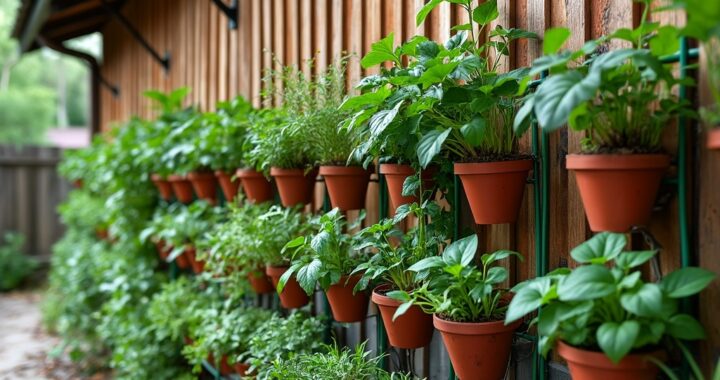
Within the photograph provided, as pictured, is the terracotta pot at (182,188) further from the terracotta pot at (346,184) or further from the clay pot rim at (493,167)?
the clay pot rim at (493,167)

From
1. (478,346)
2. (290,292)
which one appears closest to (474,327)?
(478,346)

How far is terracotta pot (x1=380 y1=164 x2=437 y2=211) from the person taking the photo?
174 centimetres

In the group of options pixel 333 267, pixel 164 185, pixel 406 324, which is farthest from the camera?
pixel 164 185

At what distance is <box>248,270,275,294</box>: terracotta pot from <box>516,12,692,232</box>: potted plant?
1543 mm

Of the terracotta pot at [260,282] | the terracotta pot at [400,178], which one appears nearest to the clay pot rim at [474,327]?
the terracotta pot at [400,178]

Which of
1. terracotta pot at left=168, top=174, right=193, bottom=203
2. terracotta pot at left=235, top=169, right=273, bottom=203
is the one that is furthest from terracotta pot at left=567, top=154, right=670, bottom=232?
terracotta pot at left=168, top=174, right=193, bottom=203

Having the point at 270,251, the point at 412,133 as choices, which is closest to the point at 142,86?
the point at 270,251

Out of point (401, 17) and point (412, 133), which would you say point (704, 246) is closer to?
point (412, 133)

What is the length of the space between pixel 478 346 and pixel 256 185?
136cm

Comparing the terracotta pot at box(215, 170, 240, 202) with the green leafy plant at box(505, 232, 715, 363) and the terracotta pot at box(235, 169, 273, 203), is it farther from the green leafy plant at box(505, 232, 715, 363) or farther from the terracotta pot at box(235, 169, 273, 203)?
the green leafy plant at box(505, 232, 715, 363)

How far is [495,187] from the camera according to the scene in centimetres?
148

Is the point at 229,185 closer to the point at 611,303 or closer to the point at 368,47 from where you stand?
the point at 368,47

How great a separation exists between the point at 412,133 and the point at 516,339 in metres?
0.63

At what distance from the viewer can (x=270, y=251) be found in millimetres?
2312
